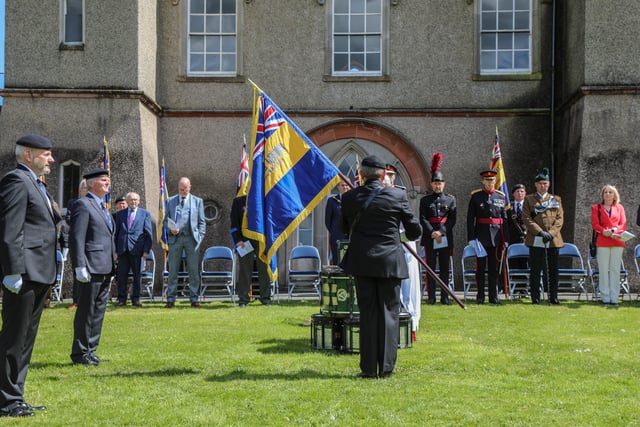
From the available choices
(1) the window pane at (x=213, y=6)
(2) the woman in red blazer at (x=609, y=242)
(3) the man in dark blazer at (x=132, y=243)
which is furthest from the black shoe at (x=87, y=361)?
(1) the window pane at (x=213, y=6)

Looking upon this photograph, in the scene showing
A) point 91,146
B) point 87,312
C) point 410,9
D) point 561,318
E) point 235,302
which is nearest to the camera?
point 87,312

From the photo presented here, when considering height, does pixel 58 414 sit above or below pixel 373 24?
below

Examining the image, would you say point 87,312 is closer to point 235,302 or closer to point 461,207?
point 235,302

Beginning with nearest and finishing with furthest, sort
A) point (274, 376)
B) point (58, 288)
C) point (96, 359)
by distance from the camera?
point (274, 376), point (96, 359), point (58, 288)

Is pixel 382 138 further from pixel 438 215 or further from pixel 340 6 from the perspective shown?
pixel 438 215

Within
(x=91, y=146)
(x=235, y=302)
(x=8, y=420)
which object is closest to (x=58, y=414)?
(x=8, y=420)

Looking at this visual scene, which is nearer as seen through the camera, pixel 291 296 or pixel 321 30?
pixel 291 296

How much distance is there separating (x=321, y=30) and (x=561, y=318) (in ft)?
34.3

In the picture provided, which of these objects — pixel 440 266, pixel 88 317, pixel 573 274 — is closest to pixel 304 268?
pixel 440 266

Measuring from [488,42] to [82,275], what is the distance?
14.3 metres

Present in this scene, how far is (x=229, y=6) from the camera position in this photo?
67.8 ft

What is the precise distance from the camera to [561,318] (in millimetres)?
12758

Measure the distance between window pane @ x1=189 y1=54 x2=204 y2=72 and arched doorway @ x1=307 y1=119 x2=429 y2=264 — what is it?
10.9 feet

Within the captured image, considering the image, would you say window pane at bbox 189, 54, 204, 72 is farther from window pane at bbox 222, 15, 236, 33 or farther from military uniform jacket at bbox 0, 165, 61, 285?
military uniform jacket at bbox 0, 165, 61, 285
